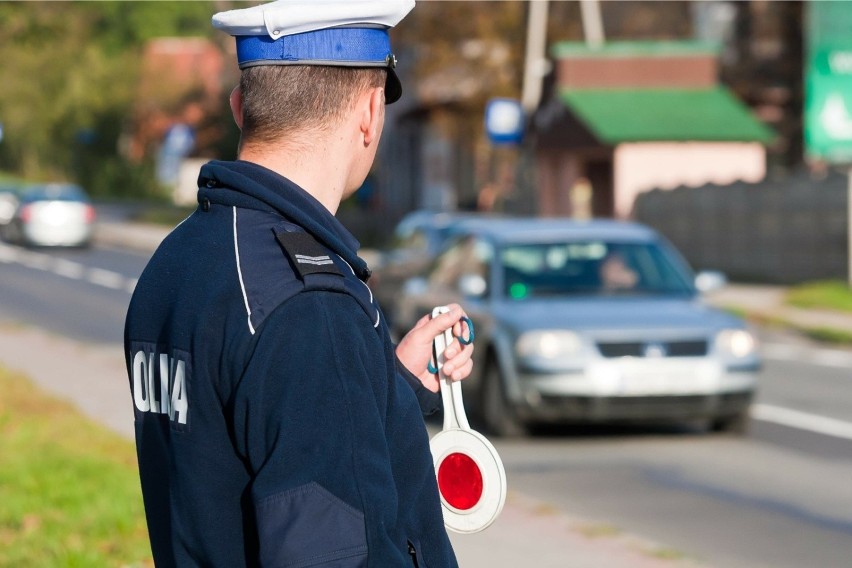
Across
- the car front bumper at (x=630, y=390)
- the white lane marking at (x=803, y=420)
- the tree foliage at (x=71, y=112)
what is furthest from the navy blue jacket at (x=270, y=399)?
the tree foliage at (x=71, y=112)

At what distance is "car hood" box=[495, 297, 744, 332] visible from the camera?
11.4 metres

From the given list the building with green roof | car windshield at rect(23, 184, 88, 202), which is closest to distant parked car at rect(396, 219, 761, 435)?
the building with green roof

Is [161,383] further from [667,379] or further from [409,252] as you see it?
[409,252]

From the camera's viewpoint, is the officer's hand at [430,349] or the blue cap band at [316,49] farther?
the officer's hand at [430,349]

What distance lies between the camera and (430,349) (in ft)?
9.66

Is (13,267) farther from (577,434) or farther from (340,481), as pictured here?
(340,481)

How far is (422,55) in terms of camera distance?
41.5 m

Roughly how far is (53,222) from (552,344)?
31.5 m

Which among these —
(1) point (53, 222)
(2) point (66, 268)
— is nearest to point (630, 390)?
(2) point (66, 268)

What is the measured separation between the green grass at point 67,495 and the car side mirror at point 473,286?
2.96 m

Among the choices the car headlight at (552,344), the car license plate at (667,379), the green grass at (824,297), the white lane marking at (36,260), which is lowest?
the green grass at (824,297)

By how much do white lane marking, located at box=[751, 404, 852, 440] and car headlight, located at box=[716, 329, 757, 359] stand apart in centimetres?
90

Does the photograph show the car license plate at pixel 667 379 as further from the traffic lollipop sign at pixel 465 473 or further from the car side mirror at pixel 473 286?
the traffic lollipop sign at pixel 465 473

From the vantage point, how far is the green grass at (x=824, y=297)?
23.9 meters
